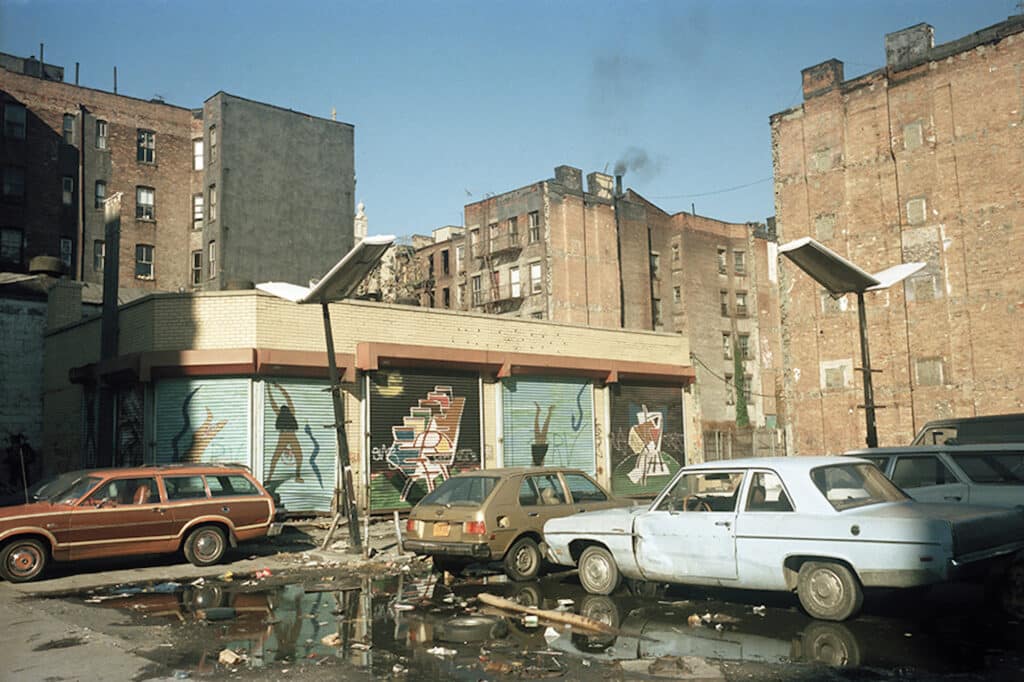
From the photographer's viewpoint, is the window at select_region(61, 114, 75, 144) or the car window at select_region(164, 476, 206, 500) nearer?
the car window at select_region(164, 476, 206, 500)

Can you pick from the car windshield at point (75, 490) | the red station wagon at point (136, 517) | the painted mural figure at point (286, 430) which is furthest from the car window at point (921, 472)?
the painted mural figure at point (286, 430)

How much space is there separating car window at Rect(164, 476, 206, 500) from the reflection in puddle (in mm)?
2925

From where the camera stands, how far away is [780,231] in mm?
42344

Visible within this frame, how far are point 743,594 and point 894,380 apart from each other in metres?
30.8

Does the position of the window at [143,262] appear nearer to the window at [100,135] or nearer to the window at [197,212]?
the window at [197,212]

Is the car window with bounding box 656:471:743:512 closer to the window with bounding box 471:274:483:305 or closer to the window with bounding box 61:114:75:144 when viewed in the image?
the window with bounding box 61:114:75:144

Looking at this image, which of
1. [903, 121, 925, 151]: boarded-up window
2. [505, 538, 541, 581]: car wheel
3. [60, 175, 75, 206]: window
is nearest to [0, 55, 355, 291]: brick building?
[60, 175, 75, 206]: window

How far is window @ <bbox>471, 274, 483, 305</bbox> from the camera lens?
5756cm

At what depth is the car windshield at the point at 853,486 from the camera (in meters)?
8.49

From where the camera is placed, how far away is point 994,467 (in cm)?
1025

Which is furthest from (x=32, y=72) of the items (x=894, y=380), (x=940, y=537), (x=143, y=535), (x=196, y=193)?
(x=940, y=537)

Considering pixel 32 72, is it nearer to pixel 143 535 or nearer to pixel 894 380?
pixel 143 535

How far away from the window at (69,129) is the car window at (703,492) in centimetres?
4398

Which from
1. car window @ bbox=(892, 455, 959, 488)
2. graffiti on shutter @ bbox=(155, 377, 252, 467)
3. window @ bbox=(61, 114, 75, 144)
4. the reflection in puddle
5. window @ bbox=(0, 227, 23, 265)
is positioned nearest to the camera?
the reflection in puddle
